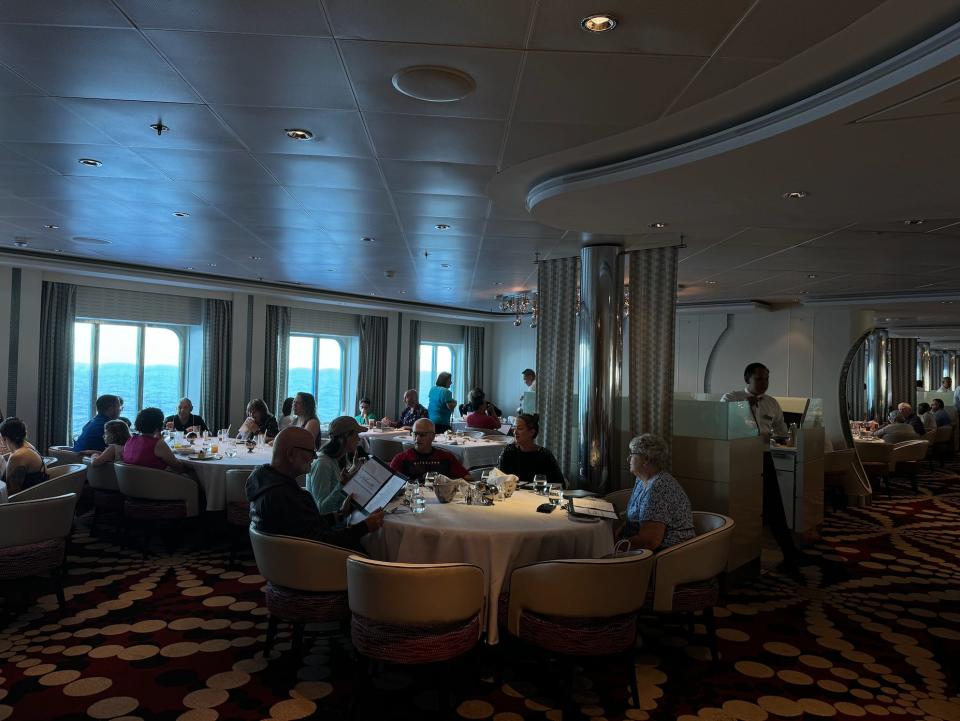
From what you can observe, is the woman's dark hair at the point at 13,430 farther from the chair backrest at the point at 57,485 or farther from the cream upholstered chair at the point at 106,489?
the cream upholstered chair at the point at 106,489

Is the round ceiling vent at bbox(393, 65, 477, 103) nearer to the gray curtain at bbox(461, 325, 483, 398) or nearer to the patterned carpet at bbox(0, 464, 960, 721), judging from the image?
the patterned carpet at bbox(0, 464, 960, 721)

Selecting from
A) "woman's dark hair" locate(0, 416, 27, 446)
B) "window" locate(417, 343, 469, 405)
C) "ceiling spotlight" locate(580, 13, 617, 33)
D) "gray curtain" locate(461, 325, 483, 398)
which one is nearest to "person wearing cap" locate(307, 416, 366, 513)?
"woman's dark hair" locate(0, 416, 27, 446)

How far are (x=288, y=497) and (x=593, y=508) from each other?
1845 mm

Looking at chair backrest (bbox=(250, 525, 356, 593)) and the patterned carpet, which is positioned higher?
chair backrest (bbox=(250, 525, 356, 593))

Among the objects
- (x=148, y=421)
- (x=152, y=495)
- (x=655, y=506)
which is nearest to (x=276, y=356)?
(x=148, y=421)

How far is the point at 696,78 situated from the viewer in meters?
2.96

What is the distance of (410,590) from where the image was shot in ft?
10.1

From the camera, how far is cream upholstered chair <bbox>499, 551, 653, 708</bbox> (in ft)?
10.7

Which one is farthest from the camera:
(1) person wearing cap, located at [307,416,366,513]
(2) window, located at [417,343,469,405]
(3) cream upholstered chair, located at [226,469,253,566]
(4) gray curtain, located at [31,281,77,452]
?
(2) window, located at [417,343,469,405]

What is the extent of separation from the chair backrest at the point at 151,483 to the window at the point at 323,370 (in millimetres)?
8032

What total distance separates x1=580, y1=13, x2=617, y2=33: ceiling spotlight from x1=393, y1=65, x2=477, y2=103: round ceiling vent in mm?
679

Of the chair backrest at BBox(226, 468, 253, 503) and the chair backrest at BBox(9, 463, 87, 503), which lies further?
the chair backrest at BBox(226, 468, 253, 503)

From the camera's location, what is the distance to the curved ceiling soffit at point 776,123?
95.3 inches

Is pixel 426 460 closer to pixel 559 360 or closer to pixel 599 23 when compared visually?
pixel 559 360
